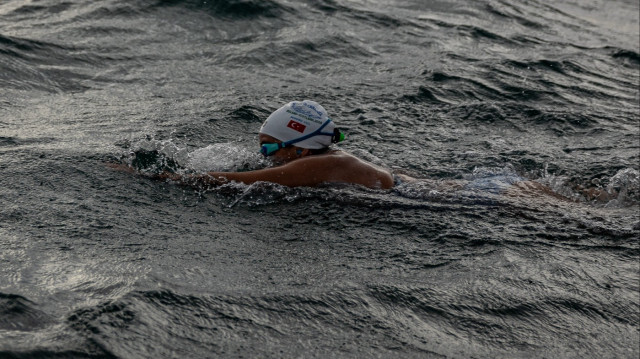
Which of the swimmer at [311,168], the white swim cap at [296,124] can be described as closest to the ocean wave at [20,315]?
the swimmer at [311,168]

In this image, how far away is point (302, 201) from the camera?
716 cm

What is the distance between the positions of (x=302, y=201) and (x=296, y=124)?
2.78 ft

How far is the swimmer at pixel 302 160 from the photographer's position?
7223mm

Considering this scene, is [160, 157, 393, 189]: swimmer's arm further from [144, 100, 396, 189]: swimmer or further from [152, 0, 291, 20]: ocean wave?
[152, 0, 291, 20]: ocean wave

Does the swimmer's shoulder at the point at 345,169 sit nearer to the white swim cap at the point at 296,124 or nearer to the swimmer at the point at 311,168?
the swimmer at the point at 311,168

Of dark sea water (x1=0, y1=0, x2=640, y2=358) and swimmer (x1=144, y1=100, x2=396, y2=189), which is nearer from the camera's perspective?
dark sea water (x1=0, y1=0, x2=640, y2=358)

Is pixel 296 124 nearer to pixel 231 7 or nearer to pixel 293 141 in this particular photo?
pixel 293 141

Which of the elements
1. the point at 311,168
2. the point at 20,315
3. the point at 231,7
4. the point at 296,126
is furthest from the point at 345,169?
the point at 231,7

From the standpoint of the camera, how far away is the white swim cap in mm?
7594

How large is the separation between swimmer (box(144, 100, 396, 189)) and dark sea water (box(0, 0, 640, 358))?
11cm

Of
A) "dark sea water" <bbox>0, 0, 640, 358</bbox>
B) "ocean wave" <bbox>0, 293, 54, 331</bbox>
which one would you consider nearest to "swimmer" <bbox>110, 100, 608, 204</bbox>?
"dark sea water" <bbox>0, 0, 640, 358</bbox>

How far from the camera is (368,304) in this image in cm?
534

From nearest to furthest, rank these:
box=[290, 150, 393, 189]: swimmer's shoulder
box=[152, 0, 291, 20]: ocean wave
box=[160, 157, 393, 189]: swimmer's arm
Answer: box=[160, 157, 393, 189]: swimmer's arm → box=[290, 150, 393, 189]: swimmer's shoulder → box=[152, 0, 291, 20]: ocean wave

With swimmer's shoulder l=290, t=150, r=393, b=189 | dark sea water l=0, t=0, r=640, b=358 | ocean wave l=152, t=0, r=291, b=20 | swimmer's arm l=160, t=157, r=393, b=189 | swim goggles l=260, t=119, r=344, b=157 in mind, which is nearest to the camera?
dark sea water l=0, t=0, r=640, b=358
